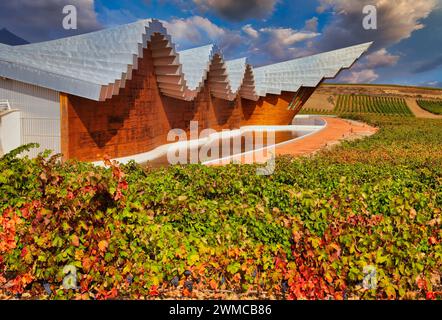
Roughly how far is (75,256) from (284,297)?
271cm

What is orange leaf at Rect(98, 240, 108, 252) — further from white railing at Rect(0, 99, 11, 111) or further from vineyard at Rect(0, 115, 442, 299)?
white railing at Rect(0, 99, 11, 111)

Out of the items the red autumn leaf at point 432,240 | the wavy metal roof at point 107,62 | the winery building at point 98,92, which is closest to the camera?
the red autumn leaf at point 432,240

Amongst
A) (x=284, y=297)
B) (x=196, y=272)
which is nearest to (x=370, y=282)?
(x=284, y=297)

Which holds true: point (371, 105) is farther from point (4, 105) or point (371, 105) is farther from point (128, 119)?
point (4, 105)

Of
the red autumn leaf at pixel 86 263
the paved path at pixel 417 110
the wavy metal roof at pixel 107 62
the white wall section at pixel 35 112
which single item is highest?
the paved path at pixel 417 110

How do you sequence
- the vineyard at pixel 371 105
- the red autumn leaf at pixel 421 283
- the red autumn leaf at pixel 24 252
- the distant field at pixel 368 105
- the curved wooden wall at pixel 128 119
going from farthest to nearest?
the vineyard at pixel 371 105, the distant field at pixel 368 105, the curved wooden wall at pixel 128 119, the red autumn leaf at pixel 24 252, the red autumn leaf at pixel 421 283

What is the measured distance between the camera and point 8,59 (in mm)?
14383

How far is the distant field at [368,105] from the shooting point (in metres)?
84.8

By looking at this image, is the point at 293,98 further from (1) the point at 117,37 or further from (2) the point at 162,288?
(2) the point at 162,288

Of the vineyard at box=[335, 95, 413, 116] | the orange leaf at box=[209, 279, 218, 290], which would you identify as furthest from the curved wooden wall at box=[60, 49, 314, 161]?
the vineyard at box=[335, 95, 413, 116]

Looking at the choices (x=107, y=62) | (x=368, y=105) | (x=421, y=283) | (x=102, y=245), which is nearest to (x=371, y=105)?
(x=368, y=105)

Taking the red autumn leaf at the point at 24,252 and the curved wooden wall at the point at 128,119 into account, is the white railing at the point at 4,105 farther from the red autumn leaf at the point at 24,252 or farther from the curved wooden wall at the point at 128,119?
the red autumn leaf at the point at 24,252

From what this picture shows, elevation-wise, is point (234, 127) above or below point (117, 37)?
below

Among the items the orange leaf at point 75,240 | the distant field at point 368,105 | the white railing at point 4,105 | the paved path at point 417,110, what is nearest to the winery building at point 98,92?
the white railing at point 4,105
